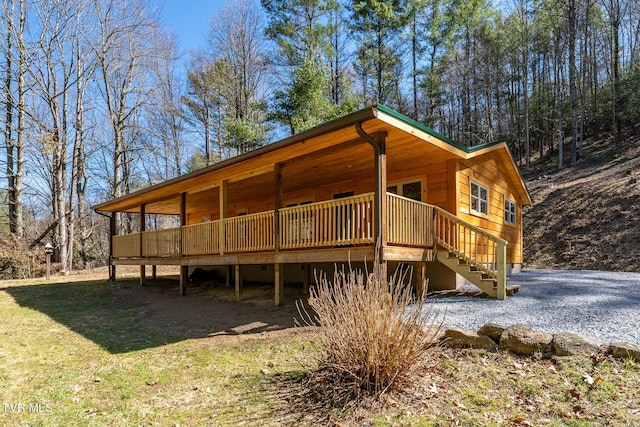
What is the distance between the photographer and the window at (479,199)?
9.95m

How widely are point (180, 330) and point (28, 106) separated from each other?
1830 cm

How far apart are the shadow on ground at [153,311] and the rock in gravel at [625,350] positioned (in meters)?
4.87

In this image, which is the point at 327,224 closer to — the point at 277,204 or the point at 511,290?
the point at 277,204

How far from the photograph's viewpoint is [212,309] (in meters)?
9.24

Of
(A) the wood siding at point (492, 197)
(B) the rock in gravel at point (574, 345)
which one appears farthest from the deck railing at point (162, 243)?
(B) the rock in gravel at point (574, 345)

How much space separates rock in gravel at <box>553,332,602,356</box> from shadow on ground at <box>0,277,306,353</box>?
4.37 meters

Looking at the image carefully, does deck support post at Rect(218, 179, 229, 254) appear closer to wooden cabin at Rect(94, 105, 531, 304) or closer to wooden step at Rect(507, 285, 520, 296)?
wooden cabin at Rect(94, 105, 531, 304)

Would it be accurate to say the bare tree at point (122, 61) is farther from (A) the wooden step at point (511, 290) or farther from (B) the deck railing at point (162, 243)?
(A) the wooden step at point (511, 290)

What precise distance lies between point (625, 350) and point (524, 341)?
3.13 feet

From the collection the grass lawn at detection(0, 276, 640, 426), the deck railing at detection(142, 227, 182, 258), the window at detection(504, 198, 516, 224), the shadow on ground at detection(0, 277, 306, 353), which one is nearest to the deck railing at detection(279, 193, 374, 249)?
the shadow on ground at detection(0, 277, 306, 353)

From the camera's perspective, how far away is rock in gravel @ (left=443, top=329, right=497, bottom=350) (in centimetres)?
473

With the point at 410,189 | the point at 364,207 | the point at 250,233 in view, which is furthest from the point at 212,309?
the point at 410,189

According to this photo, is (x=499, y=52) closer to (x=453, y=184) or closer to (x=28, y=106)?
(x=453, y=184)

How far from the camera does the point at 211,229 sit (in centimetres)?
1073
